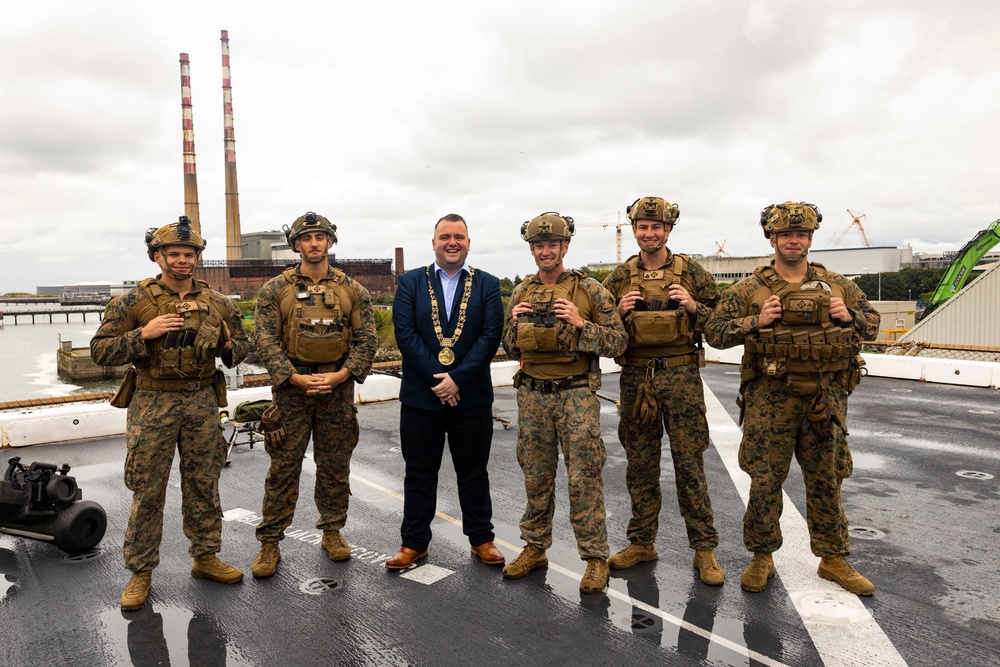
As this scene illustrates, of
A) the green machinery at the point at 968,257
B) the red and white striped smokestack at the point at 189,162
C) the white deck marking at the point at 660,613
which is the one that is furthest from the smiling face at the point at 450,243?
the red and white striped smokestack at the point at 189,162

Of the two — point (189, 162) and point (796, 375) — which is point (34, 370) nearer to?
point (189, 162)

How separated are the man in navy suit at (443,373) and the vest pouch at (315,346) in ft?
1.39

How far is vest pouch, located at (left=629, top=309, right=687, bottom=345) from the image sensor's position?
13.8 ft

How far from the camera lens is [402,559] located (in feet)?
14.6

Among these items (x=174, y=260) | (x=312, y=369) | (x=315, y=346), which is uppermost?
(x=174, y=260)

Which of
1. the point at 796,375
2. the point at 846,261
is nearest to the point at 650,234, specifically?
the point at 796,375

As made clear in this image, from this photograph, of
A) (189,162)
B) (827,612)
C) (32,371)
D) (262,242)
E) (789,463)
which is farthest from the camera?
(262,242)

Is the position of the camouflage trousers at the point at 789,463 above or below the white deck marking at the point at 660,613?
above

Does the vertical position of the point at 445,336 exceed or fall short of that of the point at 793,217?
it falls short

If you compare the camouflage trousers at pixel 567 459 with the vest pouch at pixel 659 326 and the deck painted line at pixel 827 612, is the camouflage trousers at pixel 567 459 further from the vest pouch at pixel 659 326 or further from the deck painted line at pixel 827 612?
the deck painted line at pixel 827 612

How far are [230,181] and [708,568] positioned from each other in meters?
100

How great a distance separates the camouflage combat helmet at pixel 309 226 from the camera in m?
4.56

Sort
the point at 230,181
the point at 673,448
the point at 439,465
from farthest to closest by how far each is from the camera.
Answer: the point at 230,181, the point at 439,465, the point at 673,448

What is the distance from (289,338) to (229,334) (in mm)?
379
